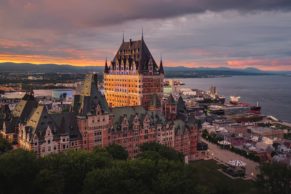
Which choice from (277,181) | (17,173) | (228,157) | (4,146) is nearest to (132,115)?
(4,146)

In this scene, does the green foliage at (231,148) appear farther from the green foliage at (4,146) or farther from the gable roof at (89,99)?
the green foliage at (4,146)

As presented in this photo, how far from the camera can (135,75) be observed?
123 meters

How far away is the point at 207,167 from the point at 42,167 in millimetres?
55295

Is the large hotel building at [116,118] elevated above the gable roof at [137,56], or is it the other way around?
the gable roof at [137,56]

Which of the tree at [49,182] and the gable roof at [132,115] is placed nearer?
the tree at [49,182]

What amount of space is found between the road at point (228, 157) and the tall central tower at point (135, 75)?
2950 cm

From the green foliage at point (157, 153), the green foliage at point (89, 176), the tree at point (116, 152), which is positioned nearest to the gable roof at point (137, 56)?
the green foliage at point (157, 153)

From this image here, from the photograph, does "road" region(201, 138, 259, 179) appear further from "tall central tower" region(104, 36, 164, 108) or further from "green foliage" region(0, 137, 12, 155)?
"green foliage" region(0, 137, 12, 155)

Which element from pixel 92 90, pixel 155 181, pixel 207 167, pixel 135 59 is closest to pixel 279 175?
pixel 155 181

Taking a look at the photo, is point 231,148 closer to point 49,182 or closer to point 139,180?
point 139,180

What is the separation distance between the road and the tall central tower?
29.5 meters

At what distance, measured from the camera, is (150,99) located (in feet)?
401

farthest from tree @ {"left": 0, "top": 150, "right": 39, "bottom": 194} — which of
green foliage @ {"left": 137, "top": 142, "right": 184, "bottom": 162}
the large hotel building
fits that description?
green foliage @ {"left": 137, "top": 142, "right": 184, "bottom": 162}

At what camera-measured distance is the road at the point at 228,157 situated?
10097 centimetres
